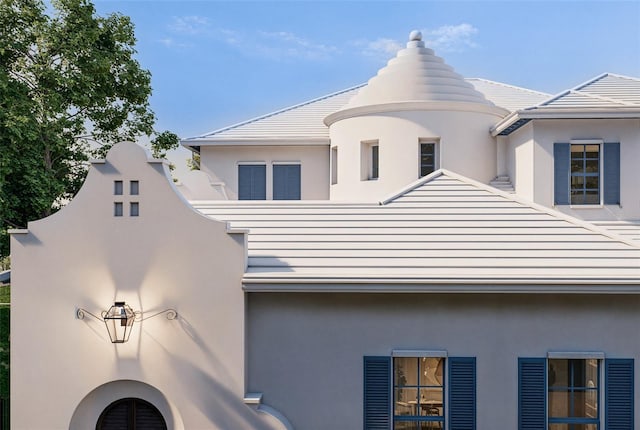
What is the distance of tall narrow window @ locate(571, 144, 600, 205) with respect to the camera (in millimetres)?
14742

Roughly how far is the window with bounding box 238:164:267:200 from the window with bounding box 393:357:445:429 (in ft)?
35.6

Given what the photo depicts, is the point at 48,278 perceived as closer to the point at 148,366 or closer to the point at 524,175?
the point at 148,366

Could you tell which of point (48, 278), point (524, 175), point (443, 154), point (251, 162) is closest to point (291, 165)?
point (251, 162)

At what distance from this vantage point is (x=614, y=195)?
48.1 feet

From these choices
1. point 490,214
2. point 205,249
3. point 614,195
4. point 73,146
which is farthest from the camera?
point 73,146

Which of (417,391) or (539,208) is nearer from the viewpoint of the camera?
(417,391)

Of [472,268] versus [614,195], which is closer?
[472,268]

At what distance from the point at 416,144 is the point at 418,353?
831 cm

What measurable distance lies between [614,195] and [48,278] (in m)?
14.2

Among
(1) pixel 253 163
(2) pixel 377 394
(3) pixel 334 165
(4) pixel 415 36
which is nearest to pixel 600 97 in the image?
(4) pixel 415 36

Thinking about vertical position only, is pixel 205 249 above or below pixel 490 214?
below

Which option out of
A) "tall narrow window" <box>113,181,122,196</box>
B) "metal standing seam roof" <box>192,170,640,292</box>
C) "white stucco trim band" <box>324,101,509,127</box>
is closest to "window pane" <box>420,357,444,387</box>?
"metal standing seam roof" <box>192,170,640,292</box>

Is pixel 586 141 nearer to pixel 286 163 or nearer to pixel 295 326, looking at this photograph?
pixel 286 163

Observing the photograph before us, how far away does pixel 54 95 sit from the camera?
66.5ft
